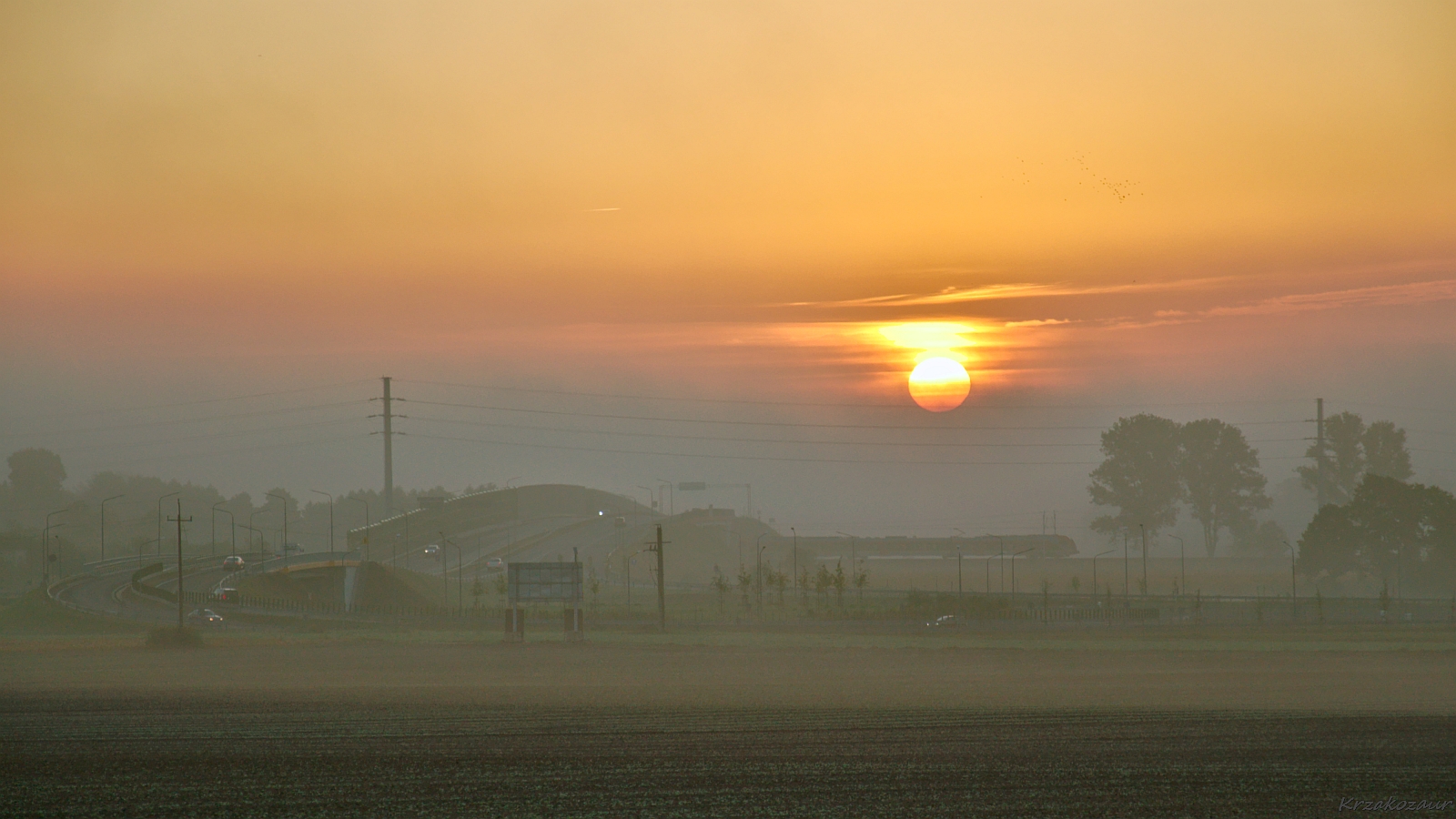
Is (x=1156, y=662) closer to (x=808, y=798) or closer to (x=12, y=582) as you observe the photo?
(x=808, y=798)

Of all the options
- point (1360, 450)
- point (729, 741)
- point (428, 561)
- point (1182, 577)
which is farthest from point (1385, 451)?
point (729, 741)

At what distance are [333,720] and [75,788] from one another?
9192 mm

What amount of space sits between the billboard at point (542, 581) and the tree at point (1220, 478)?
135652 mm

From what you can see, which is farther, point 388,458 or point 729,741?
point 388,458

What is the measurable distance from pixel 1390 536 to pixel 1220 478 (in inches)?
2952

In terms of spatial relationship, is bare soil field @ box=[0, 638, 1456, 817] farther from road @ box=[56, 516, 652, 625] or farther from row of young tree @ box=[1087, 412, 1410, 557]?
row of young tree @ box=[1087, 412, 1410, 557]

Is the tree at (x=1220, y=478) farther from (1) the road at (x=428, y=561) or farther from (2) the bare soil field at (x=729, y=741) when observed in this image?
(2) the bare soil field at (x=729, y=741)

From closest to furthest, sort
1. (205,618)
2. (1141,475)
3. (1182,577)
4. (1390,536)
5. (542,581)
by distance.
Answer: (542,581) < (205,618) < (1390,536) < (1182,577) < (1141,475)

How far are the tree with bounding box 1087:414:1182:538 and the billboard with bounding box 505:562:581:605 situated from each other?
125 m

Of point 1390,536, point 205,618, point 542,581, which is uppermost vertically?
point 1390,536

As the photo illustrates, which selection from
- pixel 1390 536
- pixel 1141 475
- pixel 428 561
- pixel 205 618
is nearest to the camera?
pixel 205 618

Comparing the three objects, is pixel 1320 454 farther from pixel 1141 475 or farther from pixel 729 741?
pixel 729 741

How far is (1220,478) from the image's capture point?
192 metres

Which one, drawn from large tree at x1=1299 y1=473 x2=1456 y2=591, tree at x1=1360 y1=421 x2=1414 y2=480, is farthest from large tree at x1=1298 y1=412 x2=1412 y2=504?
large tree at x1=1299 y1=473 x2=1456 y2=591
